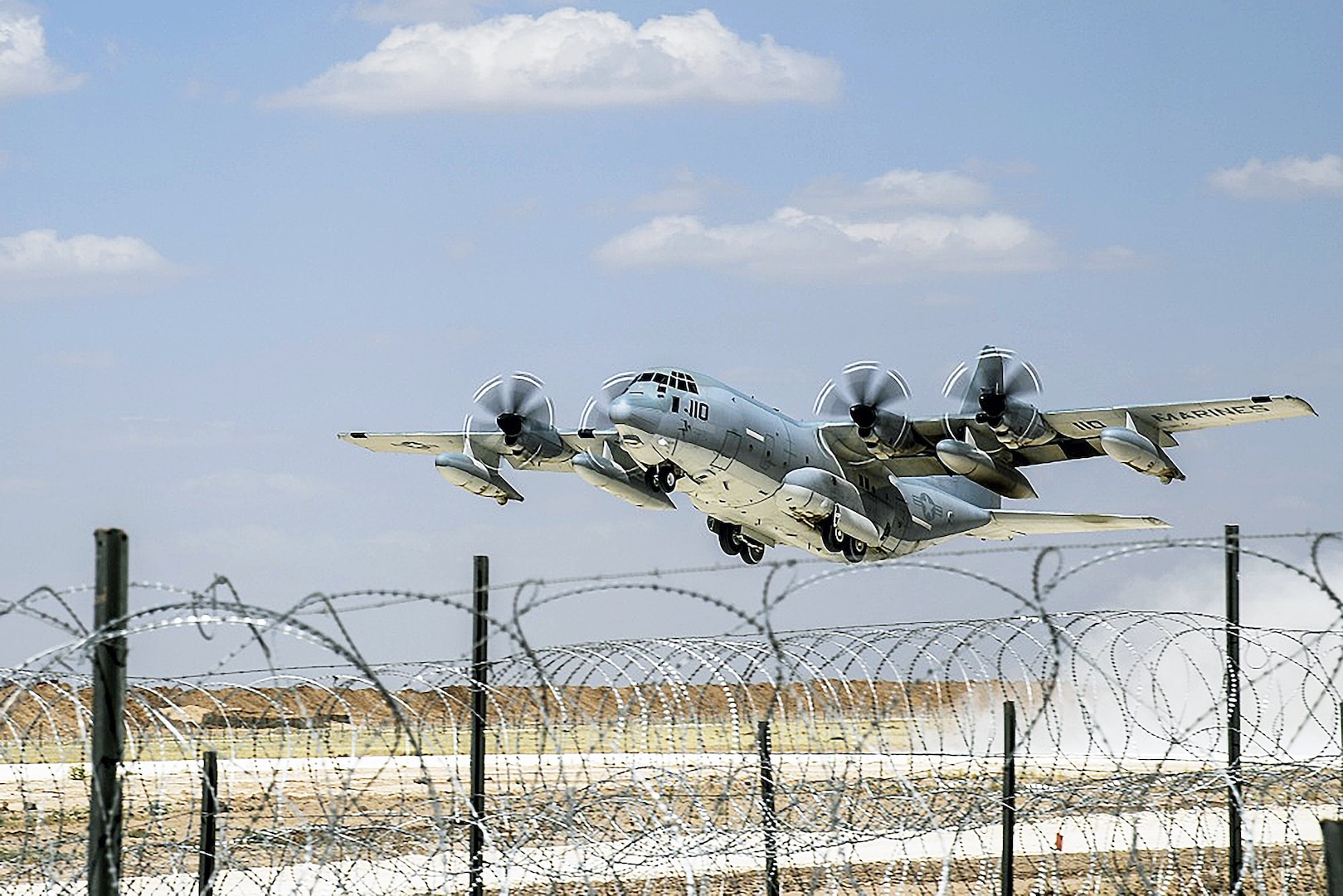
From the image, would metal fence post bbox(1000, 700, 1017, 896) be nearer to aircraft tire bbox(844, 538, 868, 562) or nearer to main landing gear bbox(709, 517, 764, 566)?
aircraft tire bbox(844, 538, 868, 562)

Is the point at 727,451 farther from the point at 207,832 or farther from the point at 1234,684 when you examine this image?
the point at 207,832

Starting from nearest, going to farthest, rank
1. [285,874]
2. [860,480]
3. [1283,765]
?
[1283,765]
[285,874]
[860,480]

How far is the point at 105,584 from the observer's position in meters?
7.66

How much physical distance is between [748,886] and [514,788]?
43.0 feet

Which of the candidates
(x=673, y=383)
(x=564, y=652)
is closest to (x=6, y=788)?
(x=673, y=383)

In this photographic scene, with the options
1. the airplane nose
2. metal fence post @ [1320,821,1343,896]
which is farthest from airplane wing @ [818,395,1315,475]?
metal fence post @ [1320,821,1343,896]

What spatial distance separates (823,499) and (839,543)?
2649mm

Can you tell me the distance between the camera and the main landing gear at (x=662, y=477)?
32656mm

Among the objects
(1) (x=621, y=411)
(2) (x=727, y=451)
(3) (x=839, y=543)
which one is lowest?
(3) (x=839, y=543)

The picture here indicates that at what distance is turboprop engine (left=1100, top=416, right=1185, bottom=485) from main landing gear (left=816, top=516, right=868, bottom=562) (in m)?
6.16

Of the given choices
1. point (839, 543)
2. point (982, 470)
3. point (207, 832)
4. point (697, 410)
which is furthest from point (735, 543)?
point (207, 832)

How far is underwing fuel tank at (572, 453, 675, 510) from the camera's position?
3453cm

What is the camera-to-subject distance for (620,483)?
114 feet

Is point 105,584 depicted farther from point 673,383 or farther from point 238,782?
point 673,383
